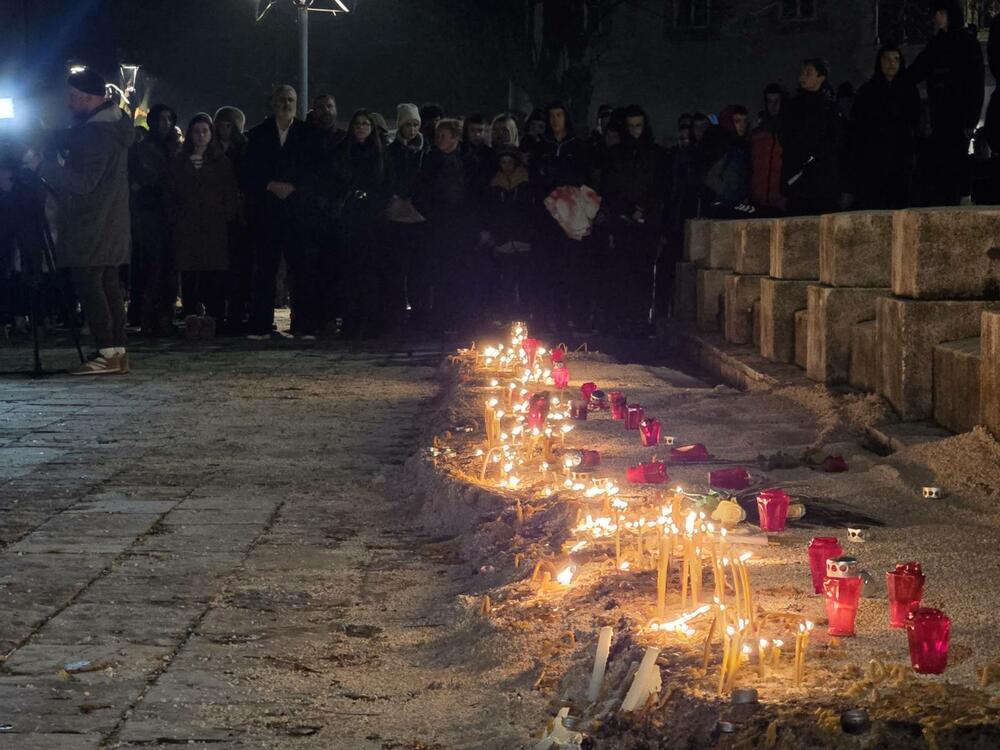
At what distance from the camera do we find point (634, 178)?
1695 cm

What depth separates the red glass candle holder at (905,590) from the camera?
4559mm

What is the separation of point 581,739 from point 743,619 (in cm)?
66

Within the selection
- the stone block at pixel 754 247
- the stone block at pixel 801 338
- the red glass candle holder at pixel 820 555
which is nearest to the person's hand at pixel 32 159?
the stone block at pixel 754 247

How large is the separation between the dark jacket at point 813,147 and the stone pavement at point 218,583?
4615 millimetres

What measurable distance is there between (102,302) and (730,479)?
740 centimetres

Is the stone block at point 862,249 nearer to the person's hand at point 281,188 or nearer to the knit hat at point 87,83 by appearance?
the knit hat at point 87,83

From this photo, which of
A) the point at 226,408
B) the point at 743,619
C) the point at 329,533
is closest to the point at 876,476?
the point at 329,533

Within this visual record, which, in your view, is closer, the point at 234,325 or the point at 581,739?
the point at 581,739

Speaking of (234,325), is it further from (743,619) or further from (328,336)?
(743,619)

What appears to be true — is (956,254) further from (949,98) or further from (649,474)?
(949,98)

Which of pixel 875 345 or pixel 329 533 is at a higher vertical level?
pixel 875 345

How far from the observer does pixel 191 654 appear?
205 inches

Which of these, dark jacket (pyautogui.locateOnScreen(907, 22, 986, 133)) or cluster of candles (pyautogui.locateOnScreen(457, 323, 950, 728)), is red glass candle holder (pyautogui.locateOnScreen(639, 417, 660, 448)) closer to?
cluster of candles (pyautogui.locateOnScreen(457, 323, 950, 728))

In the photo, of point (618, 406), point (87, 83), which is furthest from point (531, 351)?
point (87, 83)
